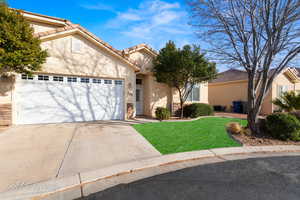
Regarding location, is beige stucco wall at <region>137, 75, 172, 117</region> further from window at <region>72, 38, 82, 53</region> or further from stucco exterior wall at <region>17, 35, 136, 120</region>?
window at <region>72, 38, 82, 53</region>

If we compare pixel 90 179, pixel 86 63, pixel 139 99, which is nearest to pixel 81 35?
pixel 86 63

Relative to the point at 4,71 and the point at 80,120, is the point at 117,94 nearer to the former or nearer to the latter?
the point at 80,120

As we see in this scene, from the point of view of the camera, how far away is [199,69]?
995cm

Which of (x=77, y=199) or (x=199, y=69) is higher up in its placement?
(x=199, y=69)

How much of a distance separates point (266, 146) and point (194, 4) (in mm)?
7049

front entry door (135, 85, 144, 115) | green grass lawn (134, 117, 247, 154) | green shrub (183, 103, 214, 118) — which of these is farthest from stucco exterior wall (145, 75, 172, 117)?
green grass lawn (134, 117, 247, 154)

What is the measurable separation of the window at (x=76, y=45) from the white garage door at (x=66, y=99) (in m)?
1.62

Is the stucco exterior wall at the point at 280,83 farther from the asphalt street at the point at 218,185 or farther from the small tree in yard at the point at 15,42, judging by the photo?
the small tree in yard at the point at 15,42

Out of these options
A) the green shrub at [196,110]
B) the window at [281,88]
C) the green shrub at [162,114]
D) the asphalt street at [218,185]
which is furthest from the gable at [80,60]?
the window at [281,88]

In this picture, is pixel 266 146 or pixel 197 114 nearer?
pixel 266 146

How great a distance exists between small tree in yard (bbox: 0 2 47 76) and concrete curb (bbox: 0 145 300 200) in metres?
5.69

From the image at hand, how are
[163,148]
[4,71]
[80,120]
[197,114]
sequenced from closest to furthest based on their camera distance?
[163,148] < [4,71] < [80,120] < [197,114]

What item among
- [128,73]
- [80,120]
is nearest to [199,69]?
[128,73]

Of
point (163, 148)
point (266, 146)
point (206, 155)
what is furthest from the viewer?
point (266, 146)
